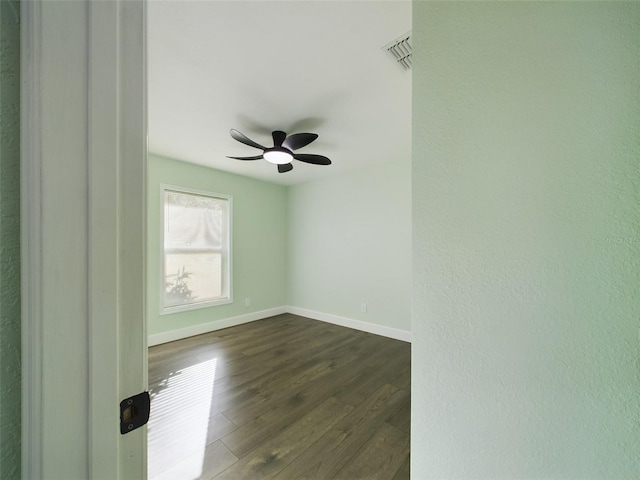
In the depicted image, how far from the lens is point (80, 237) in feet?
1.21

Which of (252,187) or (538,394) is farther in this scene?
(252,187)

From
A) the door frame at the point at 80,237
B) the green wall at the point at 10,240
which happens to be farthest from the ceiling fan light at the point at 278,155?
the green wall at the point at 10,240

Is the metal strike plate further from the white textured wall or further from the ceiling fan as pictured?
the white textured wall

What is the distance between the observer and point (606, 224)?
63cm

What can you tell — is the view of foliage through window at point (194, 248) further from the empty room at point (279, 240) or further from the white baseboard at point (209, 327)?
the white baseboard at point (209, 327)

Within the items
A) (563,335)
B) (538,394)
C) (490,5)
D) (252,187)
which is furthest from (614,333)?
(252,187)

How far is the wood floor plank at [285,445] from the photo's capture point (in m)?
1.29

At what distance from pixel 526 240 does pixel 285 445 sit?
5.32 ft

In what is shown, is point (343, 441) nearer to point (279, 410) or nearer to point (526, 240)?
point (279, 410)

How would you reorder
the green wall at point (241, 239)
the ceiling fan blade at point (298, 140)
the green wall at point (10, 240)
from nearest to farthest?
the green wall at point (10, 240) → the ceiling fan blade at point (298, 140) → the green wall at point (241, 239)

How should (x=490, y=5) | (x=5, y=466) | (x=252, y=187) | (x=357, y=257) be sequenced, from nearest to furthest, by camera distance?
(x=5, y=466), (x=490, y=5), (x=357, y=257), (x=252, y=187)

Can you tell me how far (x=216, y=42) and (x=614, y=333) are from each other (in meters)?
2.01

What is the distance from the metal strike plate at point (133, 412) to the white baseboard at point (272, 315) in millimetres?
3056

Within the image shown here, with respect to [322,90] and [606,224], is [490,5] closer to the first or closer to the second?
[606,224]
